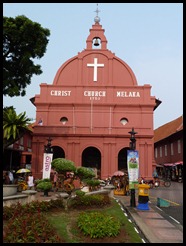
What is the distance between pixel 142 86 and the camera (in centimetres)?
3166

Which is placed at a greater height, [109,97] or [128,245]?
[109,97]

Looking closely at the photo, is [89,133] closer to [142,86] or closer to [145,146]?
[145,146]

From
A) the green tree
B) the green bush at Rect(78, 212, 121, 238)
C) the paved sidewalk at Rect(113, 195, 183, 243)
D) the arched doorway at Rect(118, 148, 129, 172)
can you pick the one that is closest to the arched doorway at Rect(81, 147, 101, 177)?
the arched doorway at Rect(118, 148, 129, 172)

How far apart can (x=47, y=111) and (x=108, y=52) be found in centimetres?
948

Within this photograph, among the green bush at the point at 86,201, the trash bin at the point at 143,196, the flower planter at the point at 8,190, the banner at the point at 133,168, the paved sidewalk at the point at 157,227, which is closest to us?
the paved sidewalk at the point at 157,227

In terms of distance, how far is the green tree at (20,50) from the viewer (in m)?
21.1

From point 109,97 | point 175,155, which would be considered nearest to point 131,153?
point 109,97

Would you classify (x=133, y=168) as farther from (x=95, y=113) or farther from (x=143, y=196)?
(x=95, y=113)

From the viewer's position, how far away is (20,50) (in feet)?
74.7

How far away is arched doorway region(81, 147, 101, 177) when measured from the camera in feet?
100

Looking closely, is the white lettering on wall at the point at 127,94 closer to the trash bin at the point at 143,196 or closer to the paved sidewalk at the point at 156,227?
the trash bin at the point at 143,196

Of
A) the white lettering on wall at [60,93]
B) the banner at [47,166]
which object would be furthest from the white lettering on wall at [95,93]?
the banner at [47,166]

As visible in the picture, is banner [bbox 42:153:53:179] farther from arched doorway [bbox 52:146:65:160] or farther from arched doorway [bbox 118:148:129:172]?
arched doorway [bbox 118:148:129:172]

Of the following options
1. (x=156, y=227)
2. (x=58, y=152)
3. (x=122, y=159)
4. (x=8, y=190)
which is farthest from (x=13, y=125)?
(x=122, y=159)
